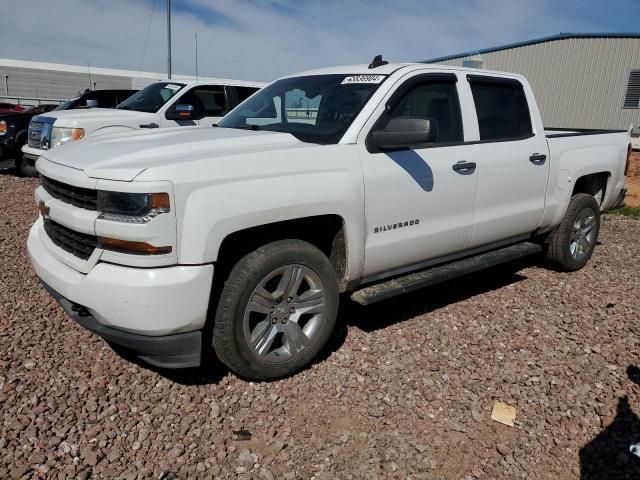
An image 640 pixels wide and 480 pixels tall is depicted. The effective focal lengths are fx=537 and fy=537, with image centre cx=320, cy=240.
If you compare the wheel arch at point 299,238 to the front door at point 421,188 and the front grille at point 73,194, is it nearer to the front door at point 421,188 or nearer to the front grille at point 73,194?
the front door at point 421,188

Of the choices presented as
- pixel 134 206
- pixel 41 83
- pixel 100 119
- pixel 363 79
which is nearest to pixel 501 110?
pixel 363 79

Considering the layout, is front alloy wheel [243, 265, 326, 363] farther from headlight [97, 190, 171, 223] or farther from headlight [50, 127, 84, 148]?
headlight [50, 127, 84, 148]

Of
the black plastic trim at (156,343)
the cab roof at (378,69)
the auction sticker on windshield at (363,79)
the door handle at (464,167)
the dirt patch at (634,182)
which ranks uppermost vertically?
the cab roof at (378,69)

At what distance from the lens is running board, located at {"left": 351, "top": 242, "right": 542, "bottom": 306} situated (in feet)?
11.7

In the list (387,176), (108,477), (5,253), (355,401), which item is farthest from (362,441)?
(5,253)

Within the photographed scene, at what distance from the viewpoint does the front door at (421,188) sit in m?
3.49

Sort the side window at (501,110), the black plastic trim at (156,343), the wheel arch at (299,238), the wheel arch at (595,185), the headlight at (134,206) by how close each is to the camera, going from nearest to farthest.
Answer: the headlight at (134,206) → the black plastic trim at (156,343) → the wheel arch at (299,238) → the side window at (501,110) → the wheel arch at (595,185)

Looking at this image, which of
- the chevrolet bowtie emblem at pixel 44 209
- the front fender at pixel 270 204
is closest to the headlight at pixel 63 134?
the chevrolet bowtie emblem at pixel 44 209

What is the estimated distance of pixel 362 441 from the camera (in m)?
2.81

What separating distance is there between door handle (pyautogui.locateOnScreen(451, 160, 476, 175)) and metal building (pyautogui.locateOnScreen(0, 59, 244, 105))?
36.6m

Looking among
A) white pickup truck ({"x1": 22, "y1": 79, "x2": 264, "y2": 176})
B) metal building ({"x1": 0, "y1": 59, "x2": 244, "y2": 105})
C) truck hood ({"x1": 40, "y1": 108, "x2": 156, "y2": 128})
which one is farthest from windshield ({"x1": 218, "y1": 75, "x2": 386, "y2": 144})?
metal building ({"x1": 0, "y1": 59, "x2": 244, "y2": 105})

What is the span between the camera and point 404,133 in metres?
3.34

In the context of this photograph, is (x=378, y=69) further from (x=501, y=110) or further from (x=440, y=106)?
(x=501, y=110)

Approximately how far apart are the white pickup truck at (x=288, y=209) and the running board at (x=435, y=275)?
0.06 feet
